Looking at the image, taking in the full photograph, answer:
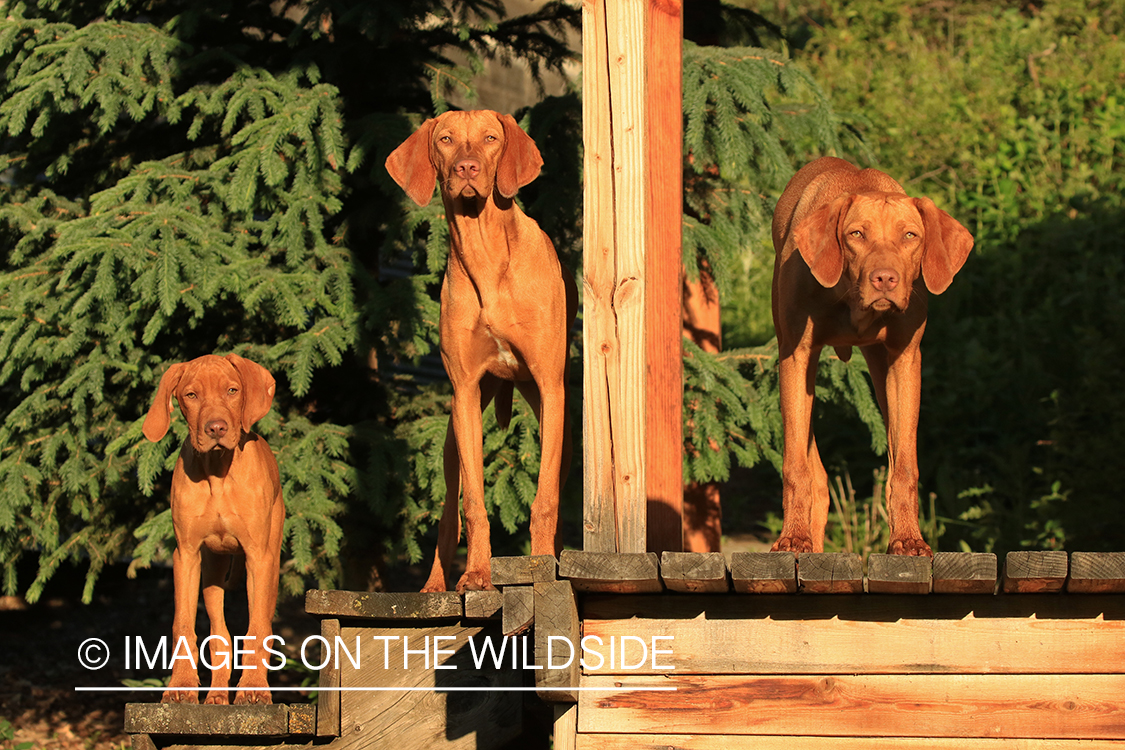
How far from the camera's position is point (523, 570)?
11.7 ft

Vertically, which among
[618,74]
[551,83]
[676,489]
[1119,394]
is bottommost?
[676,489]

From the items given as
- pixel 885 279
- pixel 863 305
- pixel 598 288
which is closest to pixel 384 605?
pixel 598 288

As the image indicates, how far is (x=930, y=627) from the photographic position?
3.65 metres

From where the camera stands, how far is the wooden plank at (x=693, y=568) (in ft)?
11.4

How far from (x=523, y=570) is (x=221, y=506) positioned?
5.16ft

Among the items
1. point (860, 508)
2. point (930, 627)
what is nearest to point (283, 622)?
point (860, 508)

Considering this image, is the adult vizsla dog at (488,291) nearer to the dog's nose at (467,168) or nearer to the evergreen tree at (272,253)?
the dog's nose at (467,168)

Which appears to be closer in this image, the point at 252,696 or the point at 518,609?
the point at 518,609

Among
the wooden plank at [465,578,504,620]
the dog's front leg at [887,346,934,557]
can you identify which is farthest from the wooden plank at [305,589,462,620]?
the dog's front leg at [887,346,934,557]

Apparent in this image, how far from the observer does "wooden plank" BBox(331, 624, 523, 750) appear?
4336 mm

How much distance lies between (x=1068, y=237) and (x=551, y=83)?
262 inches

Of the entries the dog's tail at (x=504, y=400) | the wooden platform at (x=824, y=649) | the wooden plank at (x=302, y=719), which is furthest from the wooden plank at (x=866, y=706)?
the dog's tail at (x=504, y=400)

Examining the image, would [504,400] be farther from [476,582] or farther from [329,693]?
[329,693]

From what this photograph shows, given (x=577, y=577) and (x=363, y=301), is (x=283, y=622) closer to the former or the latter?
(x=363, y=301)
